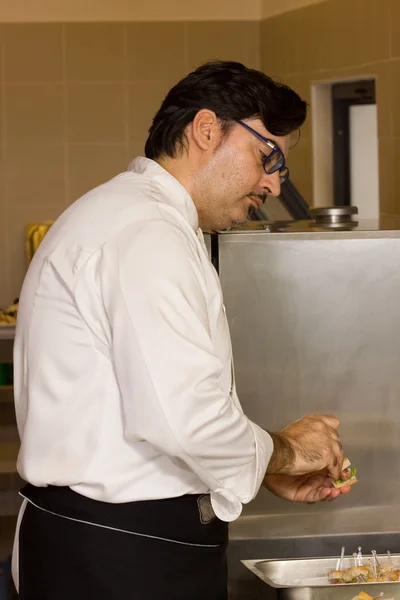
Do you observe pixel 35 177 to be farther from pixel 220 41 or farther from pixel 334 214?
pixel 334 214

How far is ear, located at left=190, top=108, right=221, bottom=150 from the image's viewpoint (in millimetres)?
1450

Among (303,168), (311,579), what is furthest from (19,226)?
(311,579)

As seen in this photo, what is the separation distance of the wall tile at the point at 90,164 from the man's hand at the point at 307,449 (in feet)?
10.2

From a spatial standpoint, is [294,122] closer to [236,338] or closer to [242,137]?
[242,137]

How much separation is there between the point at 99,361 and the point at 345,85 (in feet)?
8.18

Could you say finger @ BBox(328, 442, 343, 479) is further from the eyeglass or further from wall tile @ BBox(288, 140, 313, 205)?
wall tile @ BBox(288, 140, 313, 205)

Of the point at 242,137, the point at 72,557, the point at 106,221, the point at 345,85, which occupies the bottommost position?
the point at 72,557

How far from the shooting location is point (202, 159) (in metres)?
1.46

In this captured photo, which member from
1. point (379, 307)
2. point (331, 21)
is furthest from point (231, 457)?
point (331, 21)

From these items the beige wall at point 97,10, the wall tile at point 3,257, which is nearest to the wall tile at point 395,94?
the beige wall at point 97,10

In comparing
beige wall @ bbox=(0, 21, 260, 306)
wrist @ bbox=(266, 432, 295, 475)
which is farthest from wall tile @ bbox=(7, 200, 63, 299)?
wrist @ bbox=(266, 432, 295, 475)

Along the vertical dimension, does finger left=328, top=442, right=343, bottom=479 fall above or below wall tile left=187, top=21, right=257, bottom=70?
below

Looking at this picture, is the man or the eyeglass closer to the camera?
the man

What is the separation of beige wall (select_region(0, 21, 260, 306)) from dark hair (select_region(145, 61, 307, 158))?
3055 millimetres
